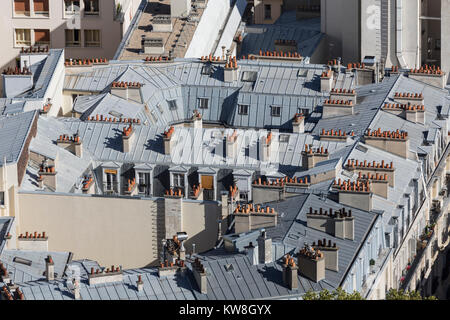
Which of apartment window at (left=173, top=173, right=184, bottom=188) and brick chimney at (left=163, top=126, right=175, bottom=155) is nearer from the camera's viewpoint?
apartment window at (left=173, top=173, right=184, bottom=188)

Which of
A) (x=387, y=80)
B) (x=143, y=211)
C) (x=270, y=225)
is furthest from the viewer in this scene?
(x=387, y=80)

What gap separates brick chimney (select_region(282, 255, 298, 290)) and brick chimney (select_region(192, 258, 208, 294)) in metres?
4.35

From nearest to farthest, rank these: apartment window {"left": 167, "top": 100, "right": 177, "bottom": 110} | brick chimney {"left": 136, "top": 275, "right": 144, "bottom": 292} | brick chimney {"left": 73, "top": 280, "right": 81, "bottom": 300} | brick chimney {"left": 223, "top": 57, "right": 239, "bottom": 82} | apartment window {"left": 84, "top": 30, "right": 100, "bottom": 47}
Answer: brick chimney {"left": 73, "top": 280, "right": 81, "bottom": 300} → brick chimney {"left": 136, "top": 275, "right": 144, "bottom": 292} → apartment window {"left": 167, "top": 100, "right": 177, "bottom": 110} → brick chimney {"left": 223, "top": 57, "right": 239, "bottom": 82} → apartment window {"left": 84, "top": 30, "right": 100, "bottom": 47}

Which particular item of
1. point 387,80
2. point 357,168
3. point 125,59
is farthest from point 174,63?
point 357,168

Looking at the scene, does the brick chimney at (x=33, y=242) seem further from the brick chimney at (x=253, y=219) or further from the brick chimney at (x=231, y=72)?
the brick chimney at (x=231, y=72)

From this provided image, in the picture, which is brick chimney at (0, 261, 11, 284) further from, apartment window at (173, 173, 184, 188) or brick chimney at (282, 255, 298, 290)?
apartment window at (173, 173, 184, 188)

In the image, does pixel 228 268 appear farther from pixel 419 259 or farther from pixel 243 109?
pixel 243 109

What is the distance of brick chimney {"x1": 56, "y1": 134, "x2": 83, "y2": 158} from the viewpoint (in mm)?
Answer: 132000

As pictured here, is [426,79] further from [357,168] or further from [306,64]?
[357,168]

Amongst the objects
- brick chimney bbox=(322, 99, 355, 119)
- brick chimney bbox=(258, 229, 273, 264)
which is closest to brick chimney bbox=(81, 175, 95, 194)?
brick chimney bbox=(322, 99, 355, 119)

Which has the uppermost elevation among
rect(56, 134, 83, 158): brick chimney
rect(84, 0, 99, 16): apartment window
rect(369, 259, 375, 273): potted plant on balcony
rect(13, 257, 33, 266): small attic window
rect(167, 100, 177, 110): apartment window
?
rect(84, 0, 99, 16): apartment window

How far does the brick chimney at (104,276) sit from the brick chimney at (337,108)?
39434 mm

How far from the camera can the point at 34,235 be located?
4747 inches

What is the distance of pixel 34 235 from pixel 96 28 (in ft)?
163
